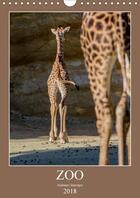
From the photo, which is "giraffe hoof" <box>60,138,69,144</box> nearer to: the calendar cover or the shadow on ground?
the shadow on ground

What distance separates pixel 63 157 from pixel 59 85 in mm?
522

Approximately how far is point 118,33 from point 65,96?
2.66 ft

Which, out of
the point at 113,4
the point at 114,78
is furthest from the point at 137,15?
the point at 114,78

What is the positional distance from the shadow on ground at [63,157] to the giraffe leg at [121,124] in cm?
5

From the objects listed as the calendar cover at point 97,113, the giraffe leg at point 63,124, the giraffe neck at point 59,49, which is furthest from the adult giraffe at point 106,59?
the giraffe neck at point 59,49

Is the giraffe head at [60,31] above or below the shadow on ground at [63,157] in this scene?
above

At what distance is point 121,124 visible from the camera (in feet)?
10.5

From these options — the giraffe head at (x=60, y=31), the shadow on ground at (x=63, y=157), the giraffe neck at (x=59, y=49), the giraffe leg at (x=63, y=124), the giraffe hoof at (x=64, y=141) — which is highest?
the giraffe head at (x=60, y=31)

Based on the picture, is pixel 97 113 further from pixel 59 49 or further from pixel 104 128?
pixel 59 49

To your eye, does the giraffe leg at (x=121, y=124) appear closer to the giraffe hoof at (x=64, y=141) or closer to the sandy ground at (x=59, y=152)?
the sandy ground at (x=59, y=152)

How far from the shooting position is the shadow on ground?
3293 millimetres

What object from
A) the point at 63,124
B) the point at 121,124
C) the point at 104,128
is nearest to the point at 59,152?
the point at 63,124

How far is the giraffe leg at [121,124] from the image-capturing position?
3199 mm

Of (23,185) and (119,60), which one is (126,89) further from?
(23,185)
